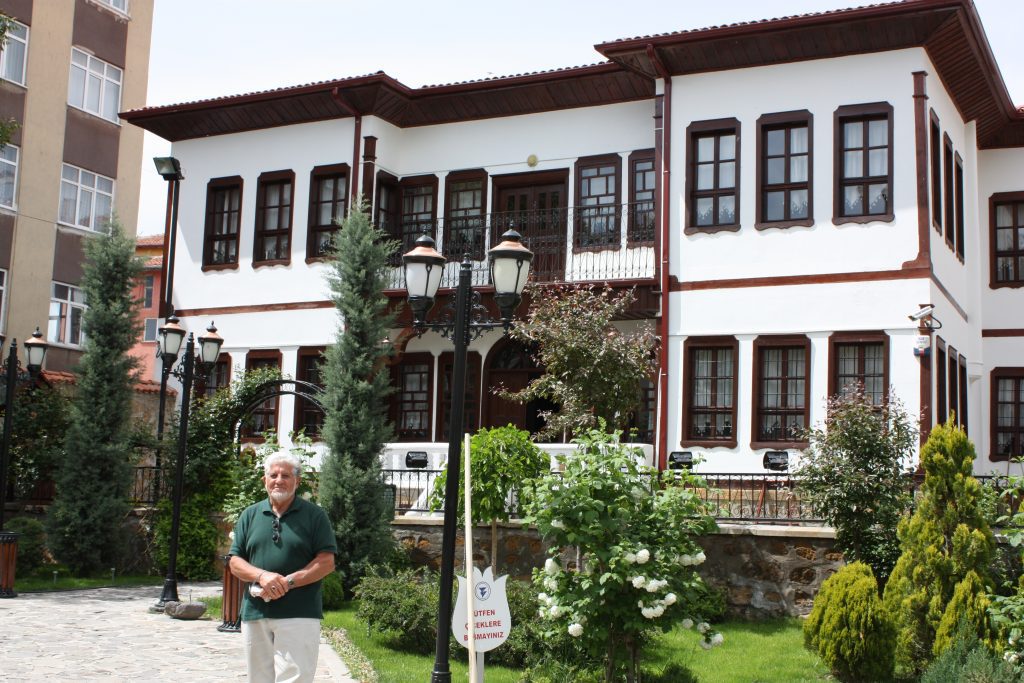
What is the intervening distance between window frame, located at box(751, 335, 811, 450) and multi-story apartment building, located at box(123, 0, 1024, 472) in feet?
0.12

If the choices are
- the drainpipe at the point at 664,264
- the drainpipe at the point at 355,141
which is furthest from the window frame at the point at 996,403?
the drainpipe at the point at 355,141

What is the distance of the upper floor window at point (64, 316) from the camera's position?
25.5m

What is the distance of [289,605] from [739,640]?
7.32m

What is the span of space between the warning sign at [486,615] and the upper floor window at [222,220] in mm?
14362

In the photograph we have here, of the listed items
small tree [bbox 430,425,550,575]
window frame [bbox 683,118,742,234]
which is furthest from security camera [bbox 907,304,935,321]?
small tree [bbox 430,425,550,575]

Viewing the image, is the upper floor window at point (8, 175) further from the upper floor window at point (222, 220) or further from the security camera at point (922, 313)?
the security camera at point (922, 313)

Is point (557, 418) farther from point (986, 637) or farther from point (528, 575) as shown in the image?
point (986, 637)

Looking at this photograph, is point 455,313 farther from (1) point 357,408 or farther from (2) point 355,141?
(2) point 355,141

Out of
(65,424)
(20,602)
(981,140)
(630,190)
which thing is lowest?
(20,602)

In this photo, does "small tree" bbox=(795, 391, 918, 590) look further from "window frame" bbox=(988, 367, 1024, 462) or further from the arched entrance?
the arched entrance

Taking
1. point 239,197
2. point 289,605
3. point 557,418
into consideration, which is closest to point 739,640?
point 557,418

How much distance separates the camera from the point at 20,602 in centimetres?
1448

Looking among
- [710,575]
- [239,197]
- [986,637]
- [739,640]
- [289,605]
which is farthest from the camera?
[239,197]

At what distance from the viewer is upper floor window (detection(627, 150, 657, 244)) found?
718 inches
